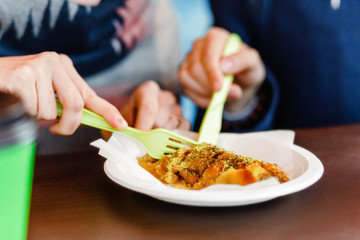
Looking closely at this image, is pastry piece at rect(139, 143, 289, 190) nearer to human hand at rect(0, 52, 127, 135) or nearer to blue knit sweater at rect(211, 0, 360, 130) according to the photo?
human hand at rect(0, 52, 127, 135)

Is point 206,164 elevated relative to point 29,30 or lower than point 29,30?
elevated

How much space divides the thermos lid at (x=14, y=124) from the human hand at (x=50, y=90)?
1.07 feet

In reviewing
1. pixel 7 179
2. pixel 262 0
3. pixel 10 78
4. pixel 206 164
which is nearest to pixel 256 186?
pixel 206 164

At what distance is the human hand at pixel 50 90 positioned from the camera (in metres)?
0.72

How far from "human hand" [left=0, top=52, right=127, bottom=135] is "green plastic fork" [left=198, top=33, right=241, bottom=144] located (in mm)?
227

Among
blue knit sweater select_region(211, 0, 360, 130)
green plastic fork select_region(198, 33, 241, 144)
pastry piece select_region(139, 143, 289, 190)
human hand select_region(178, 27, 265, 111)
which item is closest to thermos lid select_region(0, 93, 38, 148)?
pastry piece select_region(139, 143, 289, 190)

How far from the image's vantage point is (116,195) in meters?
0.68

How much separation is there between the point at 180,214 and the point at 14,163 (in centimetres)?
27

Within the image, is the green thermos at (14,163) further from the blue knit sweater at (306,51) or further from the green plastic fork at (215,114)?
the blue knit sweater at (306,51)

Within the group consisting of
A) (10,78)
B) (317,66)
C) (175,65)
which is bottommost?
(175,65)

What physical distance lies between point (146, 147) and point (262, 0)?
3.49 feet

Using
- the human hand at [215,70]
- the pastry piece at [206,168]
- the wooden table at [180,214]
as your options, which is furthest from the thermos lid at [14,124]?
the human hand at [215,70]

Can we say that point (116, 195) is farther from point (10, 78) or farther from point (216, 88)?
point (216, 88)

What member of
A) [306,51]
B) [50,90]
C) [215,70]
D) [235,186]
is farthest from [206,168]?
[306,51]
